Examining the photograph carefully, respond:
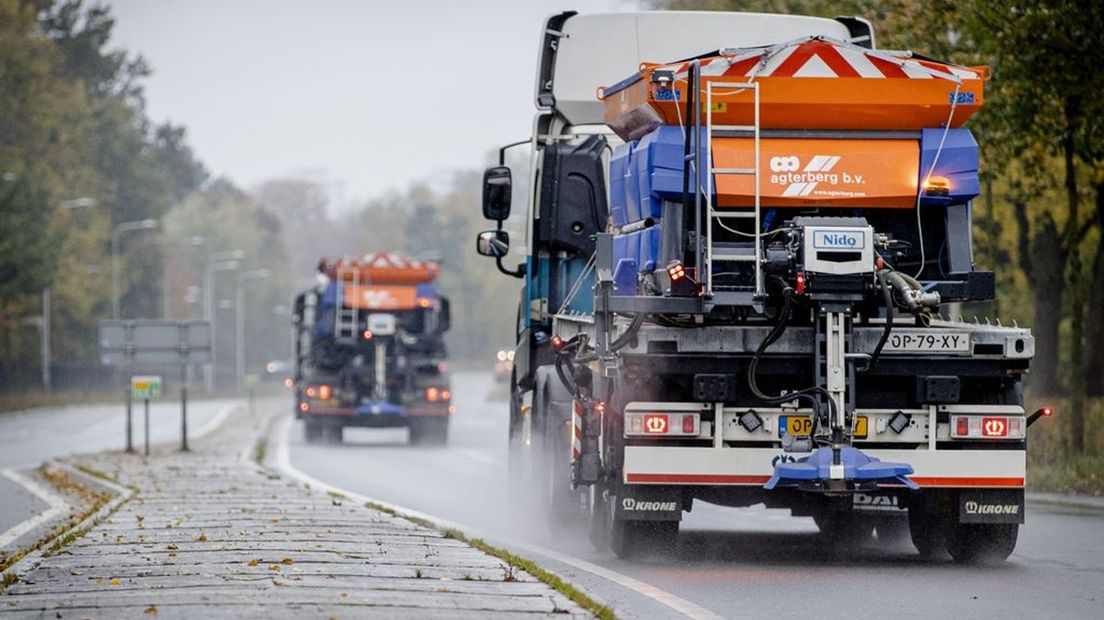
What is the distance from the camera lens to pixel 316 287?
41.7 metres

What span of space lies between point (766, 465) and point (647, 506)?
0.92m

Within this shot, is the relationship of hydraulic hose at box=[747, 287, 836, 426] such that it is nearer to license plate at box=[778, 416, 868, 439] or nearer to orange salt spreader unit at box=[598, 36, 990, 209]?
license plate at box=[778, 416, 868, 439]

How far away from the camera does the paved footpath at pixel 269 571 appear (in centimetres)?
1000

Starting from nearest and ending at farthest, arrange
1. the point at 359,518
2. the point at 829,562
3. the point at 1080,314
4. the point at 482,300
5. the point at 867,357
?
the point at 867,357
the point at 829,562
the point at 359,518
the point at 1080,314
the point at 482,300

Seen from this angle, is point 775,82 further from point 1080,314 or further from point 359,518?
point 1080,314

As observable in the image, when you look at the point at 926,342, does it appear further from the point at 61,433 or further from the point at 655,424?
the point at 61,433

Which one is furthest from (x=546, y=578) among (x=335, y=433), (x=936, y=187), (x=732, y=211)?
(x=335, y=433)

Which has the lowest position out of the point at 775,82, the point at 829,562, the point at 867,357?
the point at 829,562

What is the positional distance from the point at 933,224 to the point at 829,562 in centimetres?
252

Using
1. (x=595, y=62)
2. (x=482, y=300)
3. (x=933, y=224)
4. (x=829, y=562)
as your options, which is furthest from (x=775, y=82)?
(x=482, y=300)

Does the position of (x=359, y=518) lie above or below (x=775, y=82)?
below

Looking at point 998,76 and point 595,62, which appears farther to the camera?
point 998,76

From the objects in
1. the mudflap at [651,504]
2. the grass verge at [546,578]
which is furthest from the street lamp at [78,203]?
the mudflap at [651,504]

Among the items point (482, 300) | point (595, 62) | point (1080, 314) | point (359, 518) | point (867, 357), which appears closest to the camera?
point (867, 357)
